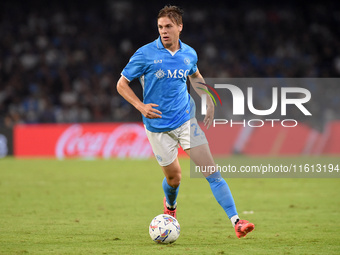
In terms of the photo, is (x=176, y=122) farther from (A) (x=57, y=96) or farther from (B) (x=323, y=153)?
(A) (x=57, y=96)

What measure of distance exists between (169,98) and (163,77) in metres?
0.26

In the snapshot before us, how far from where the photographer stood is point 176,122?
6.79 meters

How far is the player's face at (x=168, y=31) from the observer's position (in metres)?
6.54

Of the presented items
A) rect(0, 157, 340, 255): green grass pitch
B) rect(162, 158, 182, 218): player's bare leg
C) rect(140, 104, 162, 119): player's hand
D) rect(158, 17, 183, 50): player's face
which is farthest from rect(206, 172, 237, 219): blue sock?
rect(158, 17, 183, 50): player's face

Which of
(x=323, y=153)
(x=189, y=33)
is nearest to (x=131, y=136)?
(x=323, y=153)

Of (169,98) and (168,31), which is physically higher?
(168,31)

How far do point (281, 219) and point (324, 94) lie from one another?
44.6 ft

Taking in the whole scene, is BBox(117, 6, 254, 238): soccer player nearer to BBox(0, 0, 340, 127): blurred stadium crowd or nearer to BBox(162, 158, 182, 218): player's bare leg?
BBox(162, 158, 182, 218): player's bare leg

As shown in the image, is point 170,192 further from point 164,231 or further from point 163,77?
point 163,77

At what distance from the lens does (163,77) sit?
6637 millimetres

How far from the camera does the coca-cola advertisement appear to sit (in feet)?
65.9

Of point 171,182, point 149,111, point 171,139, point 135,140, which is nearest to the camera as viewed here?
point 149,111

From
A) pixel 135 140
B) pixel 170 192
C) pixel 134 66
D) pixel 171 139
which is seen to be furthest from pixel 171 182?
pixel 135 140

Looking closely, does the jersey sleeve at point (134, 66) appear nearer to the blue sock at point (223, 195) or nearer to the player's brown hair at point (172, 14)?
the player's brown hair at point (172, 14)
